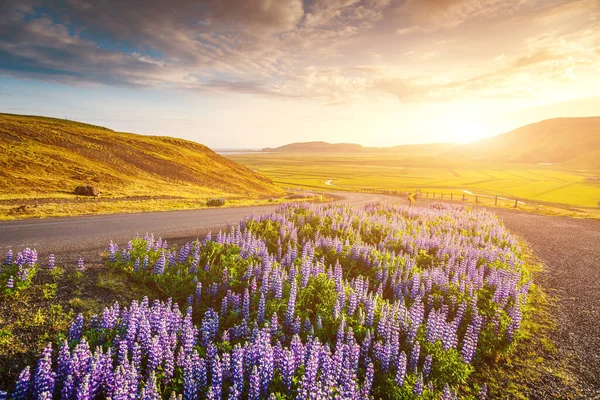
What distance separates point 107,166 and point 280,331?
46312 mm

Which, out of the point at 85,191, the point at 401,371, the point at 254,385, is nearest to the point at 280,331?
the point at 254,385

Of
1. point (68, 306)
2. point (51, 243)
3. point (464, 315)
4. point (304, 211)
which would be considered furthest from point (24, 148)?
point (464, 315)

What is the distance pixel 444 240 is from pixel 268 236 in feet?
30.3

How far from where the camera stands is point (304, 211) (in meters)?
22.1

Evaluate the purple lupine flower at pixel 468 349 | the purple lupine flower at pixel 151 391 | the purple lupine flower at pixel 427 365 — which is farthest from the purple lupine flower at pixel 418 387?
the purple lupine flower at pixel 151 391

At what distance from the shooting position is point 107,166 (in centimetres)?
4494

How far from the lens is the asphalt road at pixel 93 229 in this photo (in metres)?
13.7

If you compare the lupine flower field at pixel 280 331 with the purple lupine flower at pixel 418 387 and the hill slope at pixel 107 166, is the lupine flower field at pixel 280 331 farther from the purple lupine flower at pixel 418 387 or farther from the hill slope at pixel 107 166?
the hill slope at pixel 107 166

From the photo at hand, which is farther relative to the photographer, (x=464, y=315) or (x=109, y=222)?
(x=109, y=222)

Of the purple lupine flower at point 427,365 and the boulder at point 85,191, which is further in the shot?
the boulder at point 85,191

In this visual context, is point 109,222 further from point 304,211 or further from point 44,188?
point 44,188

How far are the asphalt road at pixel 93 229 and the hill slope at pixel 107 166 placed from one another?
12383 millimetres

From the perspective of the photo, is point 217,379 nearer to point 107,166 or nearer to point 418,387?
point 418,387

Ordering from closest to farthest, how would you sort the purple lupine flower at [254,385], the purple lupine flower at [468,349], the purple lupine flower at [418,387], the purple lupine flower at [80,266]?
the purple lupine flower at [254,385] < the purple lupine flower at [418,387] < the purple lupine flower at [468,349] < the purple lupine flower at [80,266]
